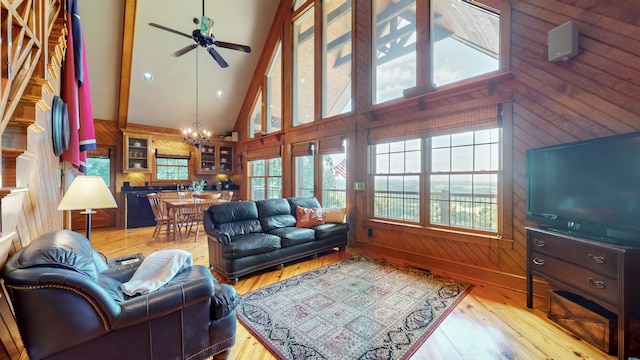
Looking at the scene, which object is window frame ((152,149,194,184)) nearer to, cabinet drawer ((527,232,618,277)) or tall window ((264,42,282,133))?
tall window ((264,42,282,133))

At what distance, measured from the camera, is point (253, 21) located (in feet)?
20.8

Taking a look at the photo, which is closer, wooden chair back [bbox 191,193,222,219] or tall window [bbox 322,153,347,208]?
tall window [bbox 322,153,347,208]

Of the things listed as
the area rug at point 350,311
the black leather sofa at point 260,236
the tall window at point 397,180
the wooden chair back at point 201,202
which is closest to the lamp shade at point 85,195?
the black leather sofa at point 260,236

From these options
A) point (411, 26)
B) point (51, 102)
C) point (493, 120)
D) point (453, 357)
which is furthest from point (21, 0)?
point (411, 26)

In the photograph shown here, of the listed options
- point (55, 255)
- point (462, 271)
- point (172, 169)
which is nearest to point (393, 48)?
point (462, 271)

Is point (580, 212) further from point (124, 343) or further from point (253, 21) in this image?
point (253, 21)

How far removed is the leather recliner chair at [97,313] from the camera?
44.9 inches

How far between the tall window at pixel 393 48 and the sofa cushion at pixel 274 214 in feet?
8.35

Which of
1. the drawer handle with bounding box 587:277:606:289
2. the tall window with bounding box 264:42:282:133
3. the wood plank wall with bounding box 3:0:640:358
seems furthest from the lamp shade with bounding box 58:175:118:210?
the tall window with bounding box 264:42:282:133

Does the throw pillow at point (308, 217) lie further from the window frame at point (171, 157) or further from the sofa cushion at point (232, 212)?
the window frame at point (171, 157)

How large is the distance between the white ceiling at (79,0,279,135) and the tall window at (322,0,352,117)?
201 cm

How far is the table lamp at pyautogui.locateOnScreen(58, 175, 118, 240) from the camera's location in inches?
82.5

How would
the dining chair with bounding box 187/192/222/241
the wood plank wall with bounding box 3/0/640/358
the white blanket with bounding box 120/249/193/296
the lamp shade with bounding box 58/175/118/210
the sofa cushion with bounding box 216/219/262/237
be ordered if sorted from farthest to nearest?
the dining chair with bounding box 187/192/222/241
the sofa cushion with bounding box 216/219/262/237
the wood plank wall with bounding box 3/0/640/358
the lamp shade with bounding box 58/175/118/210
the white blanket with bounding box 120/249/193/296

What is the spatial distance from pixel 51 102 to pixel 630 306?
4.85 metres
